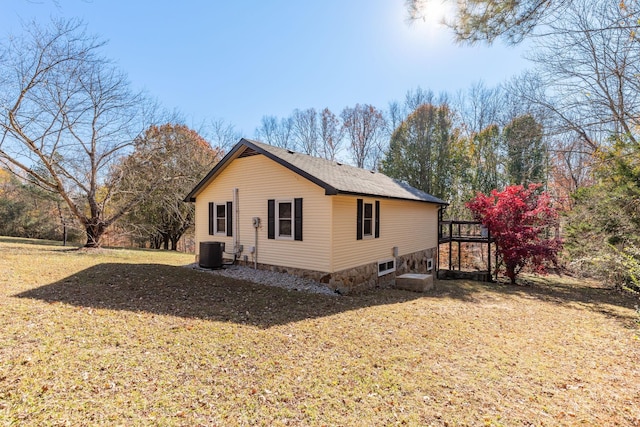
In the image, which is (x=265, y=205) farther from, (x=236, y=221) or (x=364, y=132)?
(x=364, y=132)

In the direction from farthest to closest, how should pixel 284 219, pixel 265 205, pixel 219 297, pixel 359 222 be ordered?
pixel 265 205
pixel 284 219
pixel 359 222
pixel 219 297

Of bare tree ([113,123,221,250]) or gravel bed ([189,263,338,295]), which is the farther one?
bare tree ([113,123,221,250])

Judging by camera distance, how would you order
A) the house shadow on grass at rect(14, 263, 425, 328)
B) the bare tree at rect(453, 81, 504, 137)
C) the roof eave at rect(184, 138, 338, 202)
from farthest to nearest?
the bare tree at rect(453, 81, 504, 137), the roof eave at rect(184, 138, 338, 202), the house shadow on grass at rect(14, 263, 425, 328)

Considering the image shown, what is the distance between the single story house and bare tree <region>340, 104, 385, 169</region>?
1517 cm

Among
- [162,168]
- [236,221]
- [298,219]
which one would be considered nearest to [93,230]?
[162,168]

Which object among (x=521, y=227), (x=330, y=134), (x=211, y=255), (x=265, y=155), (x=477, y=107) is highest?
(x=477, y=107)

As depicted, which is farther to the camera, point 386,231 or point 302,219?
point 386,231

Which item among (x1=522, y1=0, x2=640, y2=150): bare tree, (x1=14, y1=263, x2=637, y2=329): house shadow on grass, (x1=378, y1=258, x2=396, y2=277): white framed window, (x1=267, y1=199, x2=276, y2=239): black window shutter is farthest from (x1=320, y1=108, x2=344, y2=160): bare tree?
(x1=14, y1=263, x2=637, y2=329): house shadow on grass

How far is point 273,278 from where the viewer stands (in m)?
9.26

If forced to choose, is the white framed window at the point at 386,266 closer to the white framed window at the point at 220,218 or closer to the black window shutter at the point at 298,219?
the black window shutter at the point at 298,219

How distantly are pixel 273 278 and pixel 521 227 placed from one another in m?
10.6

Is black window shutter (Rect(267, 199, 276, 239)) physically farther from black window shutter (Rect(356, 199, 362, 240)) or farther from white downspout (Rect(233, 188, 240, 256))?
black window shutter (Rect(356, 199, 362, 240))

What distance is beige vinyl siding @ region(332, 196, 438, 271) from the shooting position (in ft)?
29.1

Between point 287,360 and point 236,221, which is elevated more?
point 236,221
